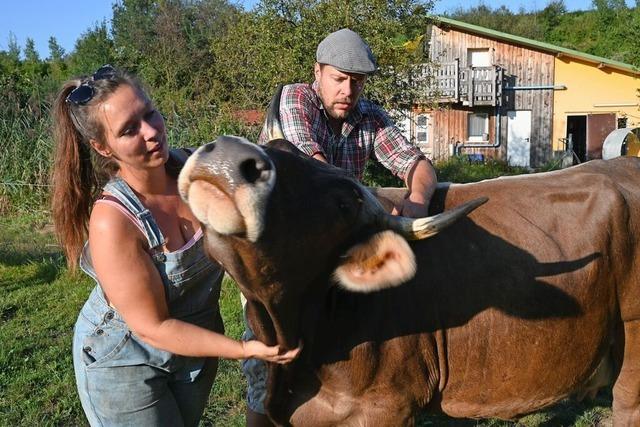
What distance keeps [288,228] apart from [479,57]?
34.8 metres

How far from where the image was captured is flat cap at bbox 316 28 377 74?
11.5ft

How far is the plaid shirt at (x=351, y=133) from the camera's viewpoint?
143 inches

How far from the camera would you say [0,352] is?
5.86 m

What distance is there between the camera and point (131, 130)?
276 centimetres

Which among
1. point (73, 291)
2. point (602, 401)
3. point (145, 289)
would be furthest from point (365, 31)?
point (145, 289)

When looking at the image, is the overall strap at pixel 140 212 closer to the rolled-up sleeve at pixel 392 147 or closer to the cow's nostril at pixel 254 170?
the cow's nostril at pixel 254 170

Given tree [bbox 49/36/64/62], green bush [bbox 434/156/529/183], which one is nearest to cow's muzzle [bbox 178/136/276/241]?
green bush [bbox 434/156/529/183]

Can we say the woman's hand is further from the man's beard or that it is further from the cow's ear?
the man's beard

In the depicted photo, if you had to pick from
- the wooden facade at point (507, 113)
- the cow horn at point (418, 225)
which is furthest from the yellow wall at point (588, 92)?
the cow horn at point (418, 225)

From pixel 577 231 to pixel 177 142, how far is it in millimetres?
10976

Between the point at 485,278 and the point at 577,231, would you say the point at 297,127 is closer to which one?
the point at 485,278

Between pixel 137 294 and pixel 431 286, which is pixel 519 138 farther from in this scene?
pixel 137 294

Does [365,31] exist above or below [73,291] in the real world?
above

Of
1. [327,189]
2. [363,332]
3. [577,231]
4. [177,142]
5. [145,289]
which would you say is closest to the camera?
[327,189]
